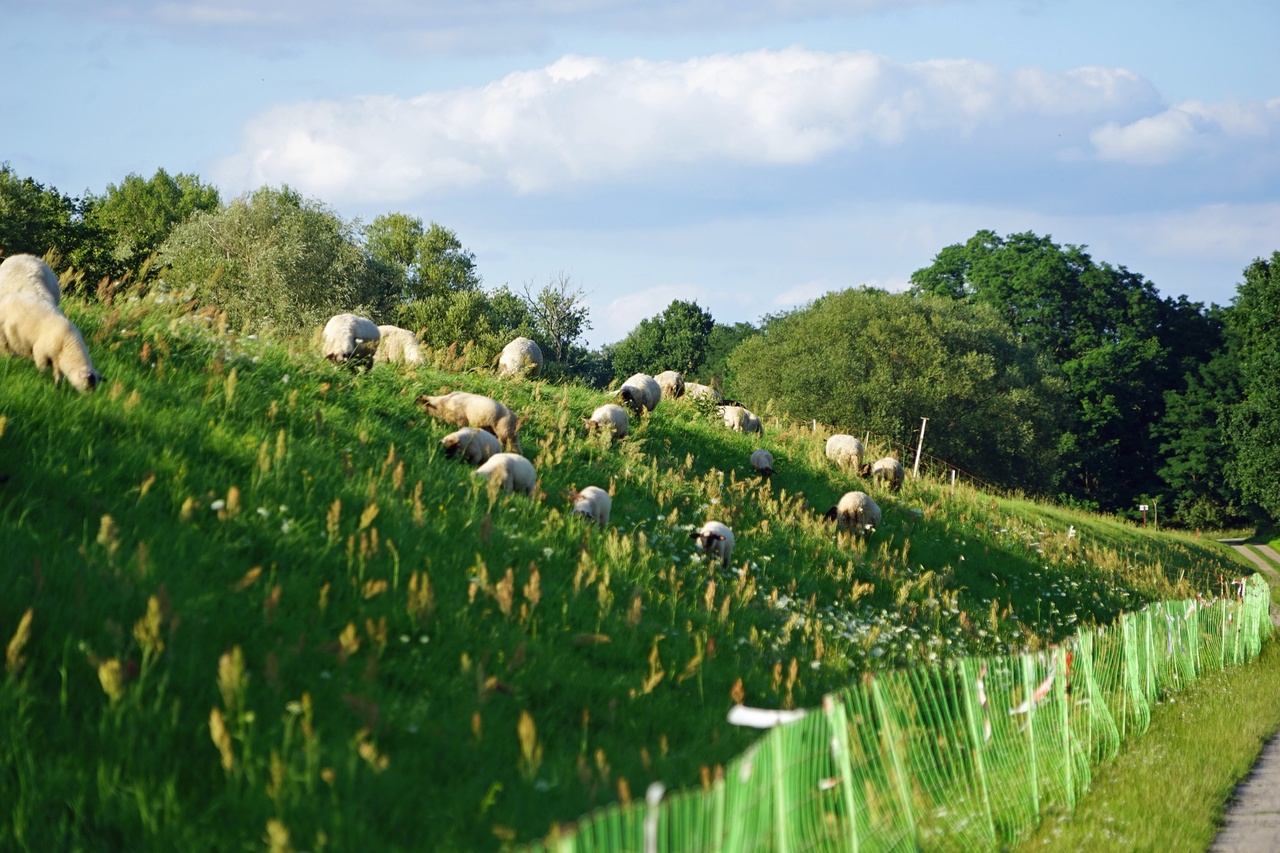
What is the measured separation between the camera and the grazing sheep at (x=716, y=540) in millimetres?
14070

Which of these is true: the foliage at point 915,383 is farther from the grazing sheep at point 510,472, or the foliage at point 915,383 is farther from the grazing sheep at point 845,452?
the grazing sheep at point 510,472

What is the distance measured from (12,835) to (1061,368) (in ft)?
258

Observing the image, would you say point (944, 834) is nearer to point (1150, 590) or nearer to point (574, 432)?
point (574, 432)

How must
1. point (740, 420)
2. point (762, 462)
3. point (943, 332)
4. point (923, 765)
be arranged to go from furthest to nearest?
point (943, 332) → point (740, 420) → point (762, 462) → point (923, 765)

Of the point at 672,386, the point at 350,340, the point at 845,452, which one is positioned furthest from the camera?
the point at 672,386

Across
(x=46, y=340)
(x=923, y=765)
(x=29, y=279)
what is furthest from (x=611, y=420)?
(x=923, y=765)

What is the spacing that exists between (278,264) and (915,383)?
33.1 metres

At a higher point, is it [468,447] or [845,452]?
[845,452]

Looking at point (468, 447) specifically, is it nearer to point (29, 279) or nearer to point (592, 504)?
point (592, 504)

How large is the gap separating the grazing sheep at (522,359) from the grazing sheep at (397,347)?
2.57m

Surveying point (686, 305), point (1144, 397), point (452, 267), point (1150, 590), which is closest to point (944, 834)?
point (1150, 590)

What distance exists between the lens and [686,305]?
10850cm

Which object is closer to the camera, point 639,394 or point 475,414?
point 475,414

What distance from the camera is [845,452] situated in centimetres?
2631
